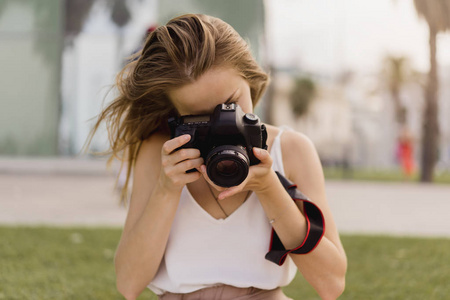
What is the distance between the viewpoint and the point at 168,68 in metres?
1.34

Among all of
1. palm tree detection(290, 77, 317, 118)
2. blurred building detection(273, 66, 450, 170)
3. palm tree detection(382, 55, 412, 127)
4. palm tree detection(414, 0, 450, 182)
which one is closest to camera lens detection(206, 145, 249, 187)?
palm tree detection(414, 0, 450, 182)

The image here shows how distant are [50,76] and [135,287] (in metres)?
11.7

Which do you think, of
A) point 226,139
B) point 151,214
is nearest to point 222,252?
point 151,214

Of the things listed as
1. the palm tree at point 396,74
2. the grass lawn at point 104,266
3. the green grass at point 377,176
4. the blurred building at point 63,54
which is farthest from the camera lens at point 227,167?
the palm tree at point 396,74

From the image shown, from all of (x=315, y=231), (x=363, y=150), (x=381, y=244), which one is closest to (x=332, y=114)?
(x=363, y=150)

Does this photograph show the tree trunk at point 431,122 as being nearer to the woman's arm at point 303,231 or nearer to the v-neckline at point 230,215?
the woman's arm at point 303,231

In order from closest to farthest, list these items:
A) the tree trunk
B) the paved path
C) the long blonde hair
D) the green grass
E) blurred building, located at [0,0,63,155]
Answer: the long blonde hair → the paved path → blurred building, located at [0,0,63,155] → the tree trunk → the green grass

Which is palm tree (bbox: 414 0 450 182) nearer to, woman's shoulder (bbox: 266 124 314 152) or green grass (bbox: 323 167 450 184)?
green grass (bbox: 323 167 450 184)

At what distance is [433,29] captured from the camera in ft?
44.3

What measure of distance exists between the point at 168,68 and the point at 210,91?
0.43 ft

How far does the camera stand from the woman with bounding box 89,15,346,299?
1.32 m

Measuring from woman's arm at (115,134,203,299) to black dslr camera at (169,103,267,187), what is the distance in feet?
0.14

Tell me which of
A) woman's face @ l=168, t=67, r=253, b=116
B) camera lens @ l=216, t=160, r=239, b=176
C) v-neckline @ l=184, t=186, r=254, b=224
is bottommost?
v-neckline @ l=184, t=186, r=254, b=224

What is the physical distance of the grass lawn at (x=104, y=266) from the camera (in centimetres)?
292
